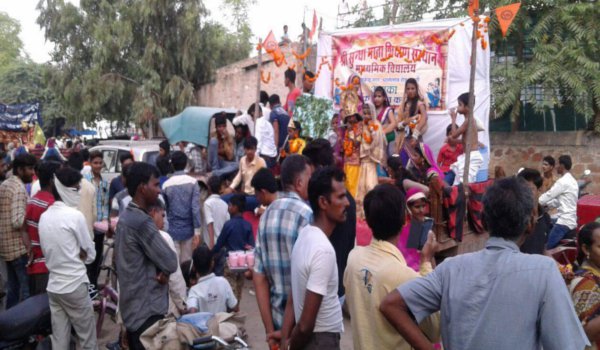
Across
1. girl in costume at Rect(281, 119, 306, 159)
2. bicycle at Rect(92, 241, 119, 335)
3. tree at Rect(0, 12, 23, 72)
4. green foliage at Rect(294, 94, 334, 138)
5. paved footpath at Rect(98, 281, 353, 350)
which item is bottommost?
paved footpath at Rect(98, 281, 353, 350)

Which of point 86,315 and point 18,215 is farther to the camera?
point 18,215

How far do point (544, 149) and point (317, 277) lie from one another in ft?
32.0

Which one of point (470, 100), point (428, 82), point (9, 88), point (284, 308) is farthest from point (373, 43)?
point (9, 88)

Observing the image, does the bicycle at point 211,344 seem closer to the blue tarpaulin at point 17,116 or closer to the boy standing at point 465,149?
the boy standing at point 465,149

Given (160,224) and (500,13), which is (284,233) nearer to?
(160,224)

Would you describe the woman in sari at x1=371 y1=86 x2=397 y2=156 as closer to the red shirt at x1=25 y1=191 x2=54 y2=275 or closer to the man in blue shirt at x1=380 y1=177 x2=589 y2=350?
→ the red shirt at x1=25 y1=191 x2=54 y2=275

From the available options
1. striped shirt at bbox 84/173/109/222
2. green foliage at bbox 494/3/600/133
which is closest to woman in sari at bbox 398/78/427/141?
green foliage at bbox 494/3/600/133

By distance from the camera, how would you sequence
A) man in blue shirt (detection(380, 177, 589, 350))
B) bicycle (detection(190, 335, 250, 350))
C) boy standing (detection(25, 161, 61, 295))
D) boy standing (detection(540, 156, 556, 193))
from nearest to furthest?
man in blue shirt (detection(380, 177, 589, 350)), bicycle (detection(190, 335, 250, 350)), boy standing (detection(25, 161, 61, 295)), boy standing (detection(540, 156, 556, 193))

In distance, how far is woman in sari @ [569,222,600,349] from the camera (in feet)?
9.43

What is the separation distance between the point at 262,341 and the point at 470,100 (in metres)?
3.73

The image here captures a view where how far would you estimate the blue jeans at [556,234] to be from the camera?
24.1ft

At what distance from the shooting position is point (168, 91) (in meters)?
20.8

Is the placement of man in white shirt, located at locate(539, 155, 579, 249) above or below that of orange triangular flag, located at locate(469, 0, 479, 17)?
below

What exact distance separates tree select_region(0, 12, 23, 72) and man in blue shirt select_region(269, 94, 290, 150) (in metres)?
48.6
